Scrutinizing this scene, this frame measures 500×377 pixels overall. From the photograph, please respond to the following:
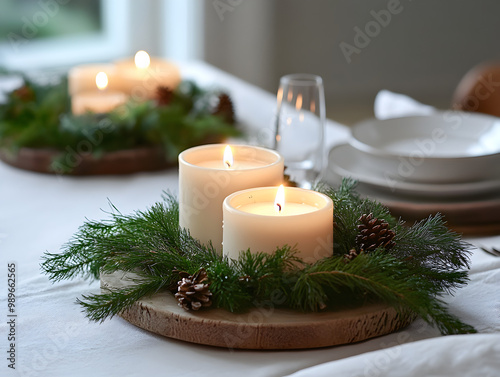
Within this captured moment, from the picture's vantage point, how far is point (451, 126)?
120 cm

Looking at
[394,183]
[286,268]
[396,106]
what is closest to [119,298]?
[286,268]

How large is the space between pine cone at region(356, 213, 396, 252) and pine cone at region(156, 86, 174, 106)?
2.78ft

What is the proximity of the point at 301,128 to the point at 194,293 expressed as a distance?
471 millimetres

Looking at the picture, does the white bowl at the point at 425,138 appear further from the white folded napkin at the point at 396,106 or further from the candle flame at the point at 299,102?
the white folded napkin at the point at 396,106

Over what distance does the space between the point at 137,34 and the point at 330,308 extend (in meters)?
3.48

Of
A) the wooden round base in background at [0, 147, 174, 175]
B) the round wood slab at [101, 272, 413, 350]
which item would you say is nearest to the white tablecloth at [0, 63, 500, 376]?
the round wood slab at [101, 272, 413, 350]

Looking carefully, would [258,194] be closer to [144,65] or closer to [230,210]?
[230,210]

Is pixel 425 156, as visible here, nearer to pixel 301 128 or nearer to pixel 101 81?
pixel 301 128

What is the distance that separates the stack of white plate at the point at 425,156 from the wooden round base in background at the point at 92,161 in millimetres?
345

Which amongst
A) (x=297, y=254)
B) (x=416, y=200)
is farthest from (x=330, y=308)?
(x=416, y=200)

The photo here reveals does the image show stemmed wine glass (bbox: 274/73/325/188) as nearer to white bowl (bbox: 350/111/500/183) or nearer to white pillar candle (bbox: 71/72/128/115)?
white bowl (bbox: 350/111/500/183)

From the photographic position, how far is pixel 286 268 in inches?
25.7

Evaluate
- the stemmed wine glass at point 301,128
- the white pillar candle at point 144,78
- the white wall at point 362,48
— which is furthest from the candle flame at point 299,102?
the white wall at point 362,48

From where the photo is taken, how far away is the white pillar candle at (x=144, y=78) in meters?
1.58
